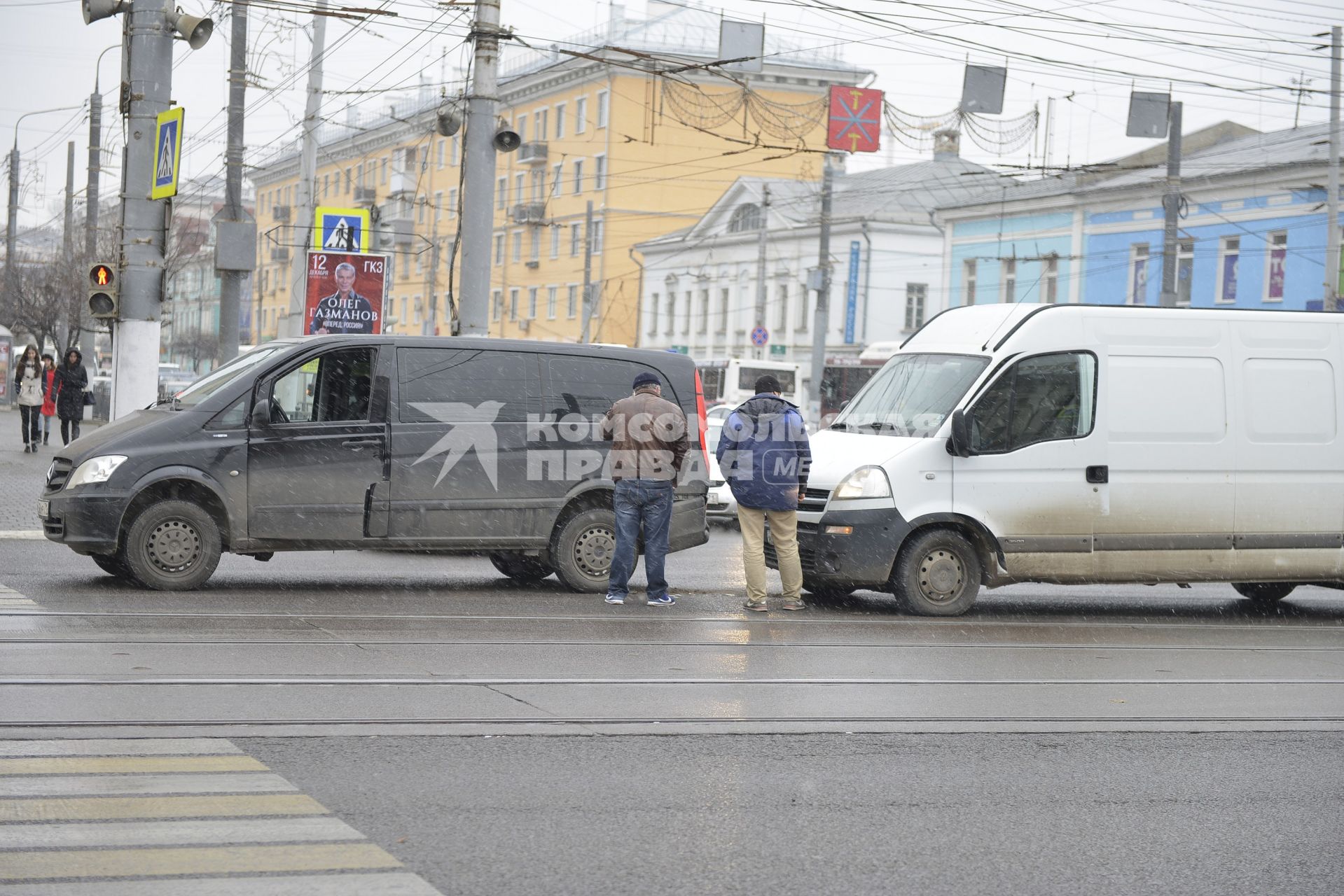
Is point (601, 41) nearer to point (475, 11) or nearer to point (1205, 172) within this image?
point (1205, 172)

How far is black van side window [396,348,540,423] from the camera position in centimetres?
1195

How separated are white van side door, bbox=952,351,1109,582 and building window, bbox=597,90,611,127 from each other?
61326mm

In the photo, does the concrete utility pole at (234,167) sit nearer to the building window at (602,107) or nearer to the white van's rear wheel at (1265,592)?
the white van's rear wheel at (1265,592)

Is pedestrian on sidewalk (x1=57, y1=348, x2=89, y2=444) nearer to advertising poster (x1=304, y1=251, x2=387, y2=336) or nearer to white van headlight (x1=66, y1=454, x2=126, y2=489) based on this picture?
advertising poster (x1=304, y1=251, x2=387, y2=336)

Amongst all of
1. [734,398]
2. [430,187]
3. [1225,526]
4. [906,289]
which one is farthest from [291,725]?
[430,187]

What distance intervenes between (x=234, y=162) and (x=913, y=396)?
15.7m

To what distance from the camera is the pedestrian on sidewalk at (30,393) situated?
84.9 ft

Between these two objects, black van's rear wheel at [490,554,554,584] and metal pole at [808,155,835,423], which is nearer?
black van's rear wheel at [490,554,554,584]

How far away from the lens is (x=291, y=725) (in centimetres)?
703

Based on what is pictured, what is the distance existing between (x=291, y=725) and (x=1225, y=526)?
8045mm

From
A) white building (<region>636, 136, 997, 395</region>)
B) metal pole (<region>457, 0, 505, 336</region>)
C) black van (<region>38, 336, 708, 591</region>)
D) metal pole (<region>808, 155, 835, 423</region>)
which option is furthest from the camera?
white building (<region>636, 136, 997, 395</region>)

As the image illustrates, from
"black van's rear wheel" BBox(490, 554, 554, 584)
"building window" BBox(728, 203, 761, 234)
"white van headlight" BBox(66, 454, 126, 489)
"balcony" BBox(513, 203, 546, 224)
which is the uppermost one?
"balcony" BBox(513, 203, 546, 224)

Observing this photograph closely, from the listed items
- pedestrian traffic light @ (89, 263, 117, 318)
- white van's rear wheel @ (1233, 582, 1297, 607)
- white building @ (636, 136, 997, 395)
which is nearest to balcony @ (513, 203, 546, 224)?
white building @ (636, 136, 997, 395)

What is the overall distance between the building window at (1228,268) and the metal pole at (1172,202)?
613 inches
